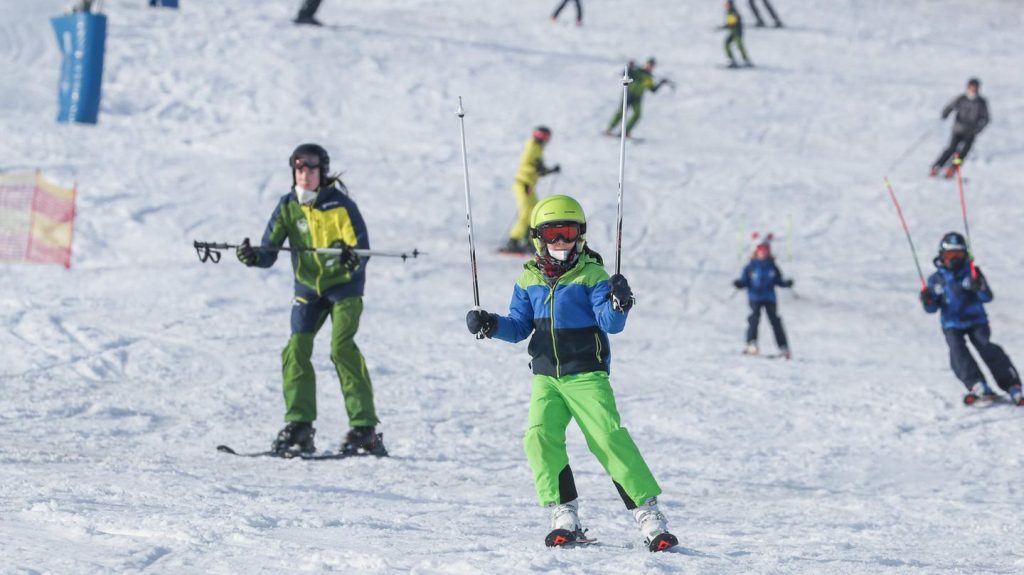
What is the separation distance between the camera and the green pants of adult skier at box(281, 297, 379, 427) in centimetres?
696

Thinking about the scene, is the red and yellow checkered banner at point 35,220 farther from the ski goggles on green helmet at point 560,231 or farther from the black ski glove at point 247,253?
the ski goggles on green helmet at point 560,231

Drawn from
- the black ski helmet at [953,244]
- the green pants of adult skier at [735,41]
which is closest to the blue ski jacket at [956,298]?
the black ski helmet at [953,244]

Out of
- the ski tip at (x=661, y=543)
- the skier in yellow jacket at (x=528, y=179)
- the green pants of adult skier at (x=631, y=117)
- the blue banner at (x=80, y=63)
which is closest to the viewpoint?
the ski tip at (x=661, y=543)

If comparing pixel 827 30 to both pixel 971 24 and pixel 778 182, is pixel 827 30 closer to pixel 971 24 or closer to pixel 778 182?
pixel 971 24

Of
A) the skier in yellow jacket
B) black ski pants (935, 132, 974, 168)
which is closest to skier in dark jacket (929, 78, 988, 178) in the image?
black ski pants (935, 132, 974, 168)

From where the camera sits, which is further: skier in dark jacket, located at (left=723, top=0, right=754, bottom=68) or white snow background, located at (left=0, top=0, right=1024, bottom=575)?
skier in dark jacket, located at (left=723, top=0, right=754, bottom=68)

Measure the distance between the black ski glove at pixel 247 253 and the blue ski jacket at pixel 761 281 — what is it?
6.50 metres

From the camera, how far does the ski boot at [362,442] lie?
7.05m

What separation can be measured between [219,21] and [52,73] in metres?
3.99

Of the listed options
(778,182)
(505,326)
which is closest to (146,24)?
(778,182)

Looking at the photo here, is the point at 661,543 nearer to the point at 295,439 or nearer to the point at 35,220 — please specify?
the point at 295,439

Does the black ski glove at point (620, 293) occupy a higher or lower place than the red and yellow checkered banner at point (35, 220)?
lower

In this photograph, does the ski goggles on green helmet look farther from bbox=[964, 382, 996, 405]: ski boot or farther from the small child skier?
the small child skier

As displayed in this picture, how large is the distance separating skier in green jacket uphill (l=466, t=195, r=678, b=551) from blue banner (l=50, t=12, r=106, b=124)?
13.8 meters
